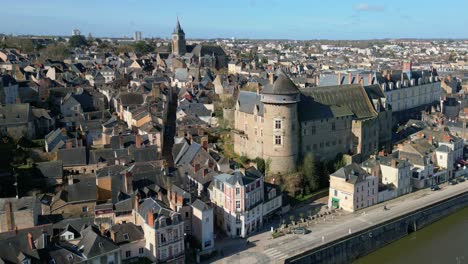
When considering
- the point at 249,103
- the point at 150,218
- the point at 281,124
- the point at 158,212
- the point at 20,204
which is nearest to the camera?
the point at 150,218

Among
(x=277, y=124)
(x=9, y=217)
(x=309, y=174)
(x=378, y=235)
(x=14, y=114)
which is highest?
(x=14, y=114)

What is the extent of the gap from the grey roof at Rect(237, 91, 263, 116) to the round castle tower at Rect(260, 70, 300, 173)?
1638mm

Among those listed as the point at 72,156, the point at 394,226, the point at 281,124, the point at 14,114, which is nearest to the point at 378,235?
the point at 394,226

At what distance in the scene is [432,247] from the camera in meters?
28.0

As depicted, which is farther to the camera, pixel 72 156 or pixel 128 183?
pixel 72 156

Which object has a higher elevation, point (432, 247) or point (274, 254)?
point (274, 254)

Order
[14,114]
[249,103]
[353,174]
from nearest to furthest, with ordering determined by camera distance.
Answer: [353,174], [249,103], [14,114]

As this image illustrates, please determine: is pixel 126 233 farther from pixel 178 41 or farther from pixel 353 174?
pixel 178 41

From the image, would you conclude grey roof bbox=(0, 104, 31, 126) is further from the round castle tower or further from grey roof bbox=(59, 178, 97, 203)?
the round castle tower

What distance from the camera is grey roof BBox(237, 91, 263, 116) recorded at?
33.9m

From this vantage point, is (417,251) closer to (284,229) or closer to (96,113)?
(284,229)

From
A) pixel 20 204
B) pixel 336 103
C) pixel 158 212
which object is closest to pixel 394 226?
pixel 336 103

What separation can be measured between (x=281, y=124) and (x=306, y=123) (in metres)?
2.31

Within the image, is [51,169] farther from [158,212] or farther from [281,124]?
[281,124]
